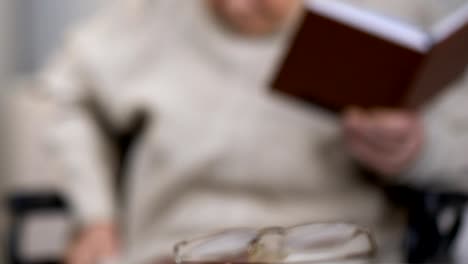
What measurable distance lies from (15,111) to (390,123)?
85 cm

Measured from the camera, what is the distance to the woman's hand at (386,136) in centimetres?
83

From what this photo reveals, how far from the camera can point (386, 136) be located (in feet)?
→ 2.74

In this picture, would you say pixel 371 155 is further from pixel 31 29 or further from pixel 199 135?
pixel 31 29

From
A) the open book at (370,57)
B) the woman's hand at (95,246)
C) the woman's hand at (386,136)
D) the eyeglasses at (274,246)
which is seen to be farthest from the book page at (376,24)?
the woman's hand at (95,246)

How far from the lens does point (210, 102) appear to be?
100 cm

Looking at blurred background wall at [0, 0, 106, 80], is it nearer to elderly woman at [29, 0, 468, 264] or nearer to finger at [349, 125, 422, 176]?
elderly woman at [29, 0, 468, 264]

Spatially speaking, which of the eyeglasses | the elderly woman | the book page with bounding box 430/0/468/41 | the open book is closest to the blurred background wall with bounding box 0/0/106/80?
the elderly woman

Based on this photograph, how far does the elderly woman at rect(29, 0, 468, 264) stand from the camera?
95 cm

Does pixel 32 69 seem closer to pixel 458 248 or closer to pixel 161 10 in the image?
pixel 161 10

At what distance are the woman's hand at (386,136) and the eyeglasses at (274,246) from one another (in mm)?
412

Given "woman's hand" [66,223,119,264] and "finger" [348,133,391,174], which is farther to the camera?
"woman's hand" [66,223,119,264]

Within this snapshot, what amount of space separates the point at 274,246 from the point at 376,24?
40 centimetres

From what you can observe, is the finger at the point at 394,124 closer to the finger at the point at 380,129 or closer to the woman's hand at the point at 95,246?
the finger at the point at 380,129

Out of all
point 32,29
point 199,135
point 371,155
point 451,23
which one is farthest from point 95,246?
point 32,29
